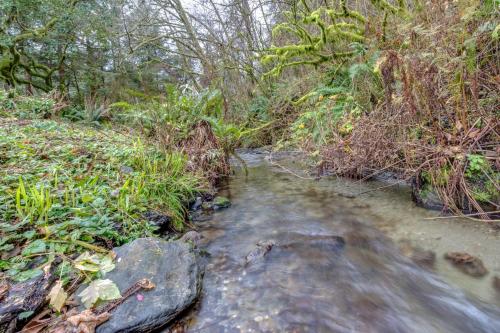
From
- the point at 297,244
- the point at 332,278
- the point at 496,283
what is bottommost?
the point at 496,283

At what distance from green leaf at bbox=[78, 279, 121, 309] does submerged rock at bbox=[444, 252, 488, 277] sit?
106 inches

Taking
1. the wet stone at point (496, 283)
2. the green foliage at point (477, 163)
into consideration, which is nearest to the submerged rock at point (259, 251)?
the wet stone at point (496, 283)

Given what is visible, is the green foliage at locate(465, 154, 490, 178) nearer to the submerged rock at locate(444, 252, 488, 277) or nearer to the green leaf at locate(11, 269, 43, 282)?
the submerged rock at locate(444, 252, 488, 277)

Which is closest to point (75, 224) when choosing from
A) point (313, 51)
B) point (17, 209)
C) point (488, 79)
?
point (17, 209)

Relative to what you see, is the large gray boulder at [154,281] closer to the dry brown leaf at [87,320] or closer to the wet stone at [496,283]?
the dry brown leaf at [87,320]

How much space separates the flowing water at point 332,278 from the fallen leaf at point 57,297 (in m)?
0.80

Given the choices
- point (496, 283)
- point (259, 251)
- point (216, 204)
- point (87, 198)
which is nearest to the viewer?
point (496, 283)

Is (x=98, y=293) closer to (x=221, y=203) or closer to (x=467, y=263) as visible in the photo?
(x=221, y=203)

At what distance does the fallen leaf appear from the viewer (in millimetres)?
1766

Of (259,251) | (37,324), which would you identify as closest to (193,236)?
(259,251)

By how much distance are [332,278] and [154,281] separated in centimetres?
143

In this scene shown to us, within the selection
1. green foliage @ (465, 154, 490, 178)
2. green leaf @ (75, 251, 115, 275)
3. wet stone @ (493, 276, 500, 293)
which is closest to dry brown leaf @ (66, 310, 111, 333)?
green leaf @ (75, 251, 115, 275)

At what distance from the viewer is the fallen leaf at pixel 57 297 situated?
1.77 meters

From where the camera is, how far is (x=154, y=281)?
2078mm
